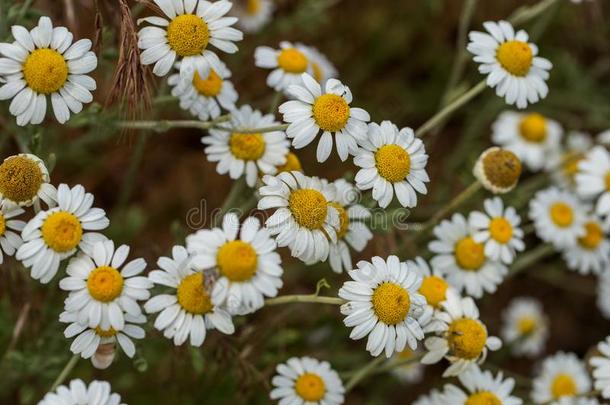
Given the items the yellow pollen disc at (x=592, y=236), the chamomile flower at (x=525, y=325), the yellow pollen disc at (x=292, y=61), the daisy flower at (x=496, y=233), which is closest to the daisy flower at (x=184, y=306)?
the yellow pollen disc at (x=292, y=61)

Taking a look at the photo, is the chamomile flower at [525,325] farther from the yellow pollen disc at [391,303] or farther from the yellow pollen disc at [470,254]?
the yellow pollen disc at [391,303]

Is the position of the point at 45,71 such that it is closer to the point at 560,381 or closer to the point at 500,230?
the point at 500,230

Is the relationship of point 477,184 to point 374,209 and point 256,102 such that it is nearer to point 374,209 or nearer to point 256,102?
point 374,209

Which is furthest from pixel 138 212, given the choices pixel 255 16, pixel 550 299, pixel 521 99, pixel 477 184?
pixel 550 299

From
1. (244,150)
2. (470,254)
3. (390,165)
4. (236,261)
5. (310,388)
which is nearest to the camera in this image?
(236,261)

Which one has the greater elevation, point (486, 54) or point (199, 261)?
point (486, 54)

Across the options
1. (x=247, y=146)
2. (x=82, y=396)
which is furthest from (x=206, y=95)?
(x=82, y=396)

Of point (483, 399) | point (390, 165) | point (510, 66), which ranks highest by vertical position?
point (510, 66)
